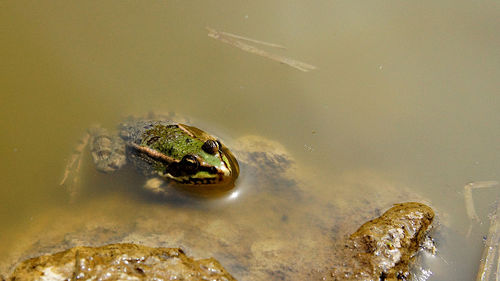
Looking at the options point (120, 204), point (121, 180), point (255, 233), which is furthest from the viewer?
point (121, 180)

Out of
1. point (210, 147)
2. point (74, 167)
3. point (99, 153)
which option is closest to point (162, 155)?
point (210, 147)

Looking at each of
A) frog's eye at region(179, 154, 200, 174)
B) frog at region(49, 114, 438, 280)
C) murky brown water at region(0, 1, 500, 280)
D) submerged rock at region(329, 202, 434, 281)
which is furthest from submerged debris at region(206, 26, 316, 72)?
submerged rock at region(329, 202, 434, 281)

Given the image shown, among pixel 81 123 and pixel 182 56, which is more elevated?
pixel 182 56

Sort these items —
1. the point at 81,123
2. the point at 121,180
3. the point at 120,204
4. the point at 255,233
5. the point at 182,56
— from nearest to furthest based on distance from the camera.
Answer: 1. the point at 255,233
2. the point at 120,204
3. the point at 121,180
4. the point at 81,123
5. the point at 182,56

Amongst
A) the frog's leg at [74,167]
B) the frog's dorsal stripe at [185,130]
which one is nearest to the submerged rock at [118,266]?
the frog's leg at [74,167]

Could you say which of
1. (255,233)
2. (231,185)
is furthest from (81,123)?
(255,233)

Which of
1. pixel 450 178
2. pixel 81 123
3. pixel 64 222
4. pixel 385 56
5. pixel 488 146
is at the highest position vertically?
pixel 385 56

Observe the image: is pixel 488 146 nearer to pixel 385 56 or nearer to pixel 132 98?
pixel 385 56

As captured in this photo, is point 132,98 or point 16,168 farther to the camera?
point 132,98

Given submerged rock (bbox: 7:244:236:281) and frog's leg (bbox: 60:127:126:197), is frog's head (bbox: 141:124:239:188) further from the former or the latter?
submerged rock (bbox: 7:244:236:281)
